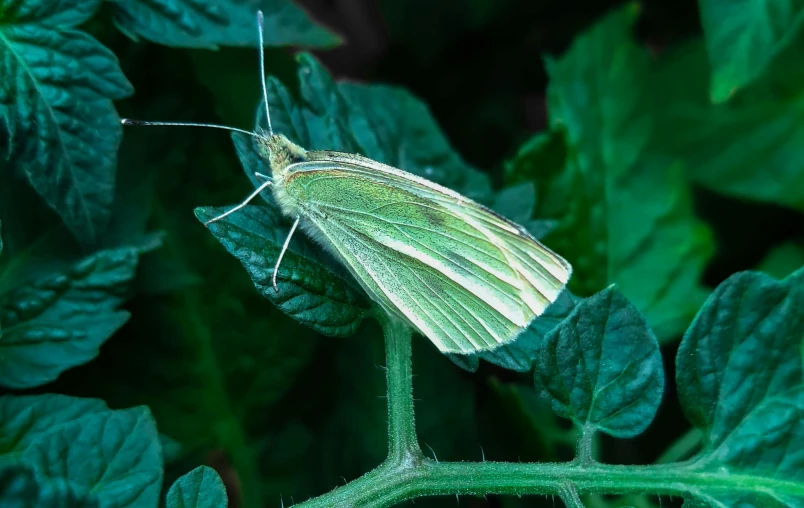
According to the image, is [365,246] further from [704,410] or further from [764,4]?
[764,4]

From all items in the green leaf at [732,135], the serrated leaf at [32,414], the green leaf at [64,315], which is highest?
the green leaf at [732,135]

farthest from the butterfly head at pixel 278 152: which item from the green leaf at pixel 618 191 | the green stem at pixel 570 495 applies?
the green stem at pixel 570 495

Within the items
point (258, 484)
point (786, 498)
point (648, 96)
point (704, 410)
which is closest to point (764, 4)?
point (648, 96)

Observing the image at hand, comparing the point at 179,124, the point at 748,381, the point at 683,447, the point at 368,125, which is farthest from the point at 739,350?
the point at 179,124

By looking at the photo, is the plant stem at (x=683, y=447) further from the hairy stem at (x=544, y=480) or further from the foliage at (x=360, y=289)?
the hairy stem at (x=544, y=480)

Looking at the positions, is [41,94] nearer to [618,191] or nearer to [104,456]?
[104,456]

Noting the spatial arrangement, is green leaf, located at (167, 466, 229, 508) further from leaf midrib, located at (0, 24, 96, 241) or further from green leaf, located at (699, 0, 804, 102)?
green leaf, located at (699, 0, 804, 102)
